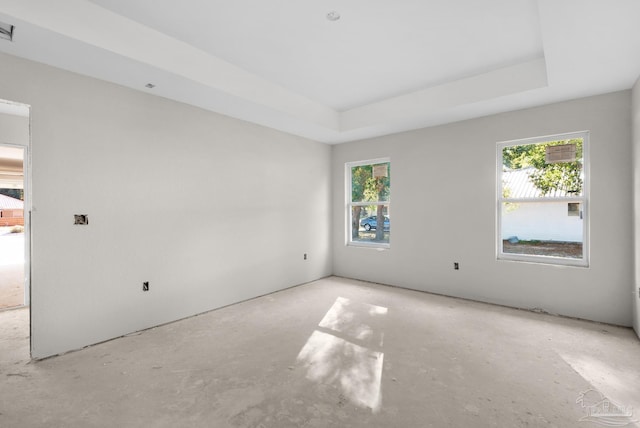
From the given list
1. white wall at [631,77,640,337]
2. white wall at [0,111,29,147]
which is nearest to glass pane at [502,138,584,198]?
white wall at [631,77,640,337]

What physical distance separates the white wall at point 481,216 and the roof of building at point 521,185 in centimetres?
20

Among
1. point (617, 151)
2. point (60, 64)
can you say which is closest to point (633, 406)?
point (617, 151)

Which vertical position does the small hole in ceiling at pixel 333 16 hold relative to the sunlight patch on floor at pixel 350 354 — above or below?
above

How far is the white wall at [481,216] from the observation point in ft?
10.3

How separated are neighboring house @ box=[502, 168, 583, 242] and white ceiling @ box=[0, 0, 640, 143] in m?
0.95

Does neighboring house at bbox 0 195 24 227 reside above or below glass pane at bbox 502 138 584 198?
below

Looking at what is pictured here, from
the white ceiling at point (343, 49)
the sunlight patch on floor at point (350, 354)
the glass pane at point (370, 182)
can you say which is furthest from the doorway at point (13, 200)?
the glass pane at point (370, 182)

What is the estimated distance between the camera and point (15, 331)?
3.01m

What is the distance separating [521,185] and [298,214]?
3150 millimetres

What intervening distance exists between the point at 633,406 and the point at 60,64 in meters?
4.87

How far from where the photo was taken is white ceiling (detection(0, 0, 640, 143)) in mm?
2160

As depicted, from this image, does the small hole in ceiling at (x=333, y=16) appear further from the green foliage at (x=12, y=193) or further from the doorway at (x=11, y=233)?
the green foliage at (x=12, y=193)

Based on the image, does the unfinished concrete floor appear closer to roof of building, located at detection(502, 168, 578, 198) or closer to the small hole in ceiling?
roof of building, located at detection(502, 168, 578, 198)

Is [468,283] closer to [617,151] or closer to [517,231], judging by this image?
[517,231]
